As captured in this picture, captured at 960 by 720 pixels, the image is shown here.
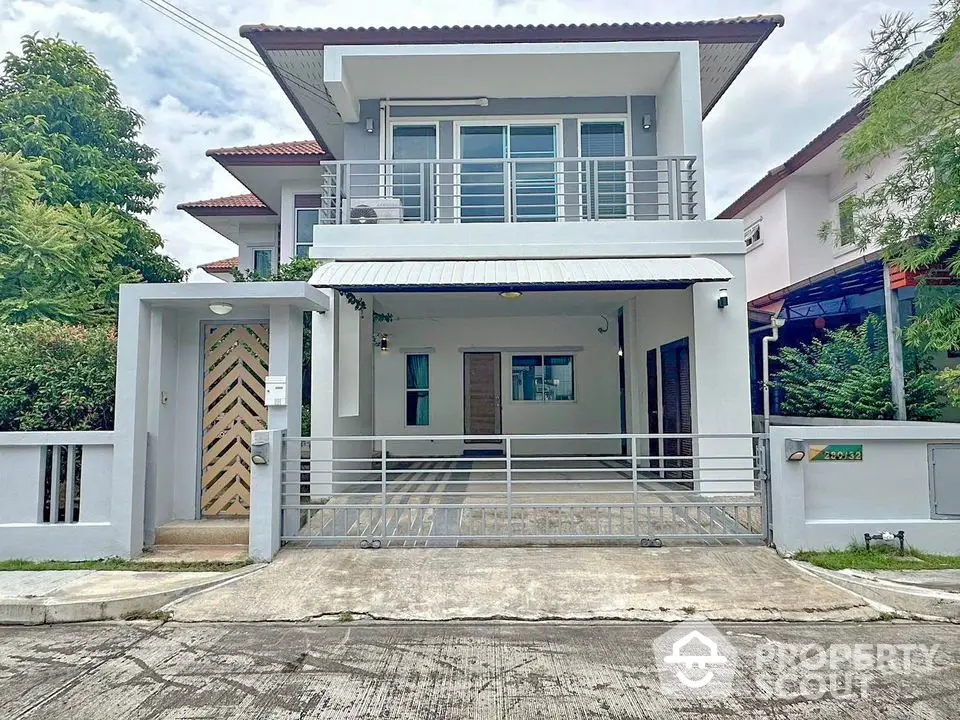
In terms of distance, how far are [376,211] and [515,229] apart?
2737 mm

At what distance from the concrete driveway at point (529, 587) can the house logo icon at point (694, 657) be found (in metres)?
0.40

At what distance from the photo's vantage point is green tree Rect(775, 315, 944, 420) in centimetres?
908

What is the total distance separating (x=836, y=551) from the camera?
668 centimetres

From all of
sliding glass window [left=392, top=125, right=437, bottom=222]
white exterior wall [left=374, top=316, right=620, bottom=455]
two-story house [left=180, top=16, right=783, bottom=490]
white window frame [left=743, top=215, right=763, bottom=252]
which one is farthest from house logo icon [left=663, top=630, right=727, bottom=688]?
white window frame [left=743, top=215, right=763, bottom=252]

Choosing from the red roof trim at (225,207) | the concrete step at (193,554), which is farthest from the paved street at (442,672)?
the red roof trim at (225,207)

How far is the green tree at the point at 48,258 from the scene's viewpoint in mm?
12870

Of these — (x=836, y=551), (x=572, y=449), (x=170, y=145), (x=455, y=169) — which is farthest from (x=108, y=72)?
(x=836, y=551)

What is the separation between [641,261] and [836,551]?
494cm

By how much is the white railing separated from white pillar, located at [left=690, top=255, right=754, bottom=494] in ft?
27.7

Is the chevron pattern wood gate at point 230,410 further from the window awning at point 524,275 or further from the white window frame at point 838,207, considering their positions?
the white window frame at point 838,207

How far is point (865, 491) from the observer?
6.75 m

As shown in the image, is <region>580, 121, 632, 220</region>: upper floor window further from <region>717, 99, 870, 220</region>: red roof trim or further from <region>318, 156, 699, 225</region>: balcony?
<region>717, 99, 870, 220</region>: red roof trim

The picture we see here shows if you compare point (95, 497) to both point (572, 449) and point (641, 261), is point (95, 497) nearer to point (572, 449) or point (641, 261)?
point (641, 261)

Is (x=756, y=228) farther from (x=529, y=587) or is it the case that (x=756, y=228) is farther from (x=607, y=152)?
(x=529, y=587)
